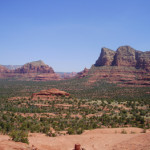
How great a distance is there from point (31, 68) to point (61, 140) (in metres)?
143

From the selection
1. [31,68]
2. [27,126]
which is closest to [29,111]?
[27,126]

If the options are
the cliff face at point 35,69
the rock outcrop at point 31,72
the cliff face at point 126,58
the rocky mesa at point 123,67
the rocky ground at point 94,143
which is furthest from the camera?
the cliff face at point 35,69

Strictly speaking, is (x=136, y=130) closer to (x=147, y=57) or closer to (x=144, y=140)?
(x=144, y=140)

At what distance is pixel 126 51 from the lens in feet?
368

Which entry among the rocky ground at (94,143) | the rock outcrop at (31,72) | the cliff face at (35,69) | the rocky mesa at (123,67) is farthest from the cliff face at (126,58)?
the rocky ground at (94,143)

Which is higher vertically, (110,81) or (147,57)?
(147,57)

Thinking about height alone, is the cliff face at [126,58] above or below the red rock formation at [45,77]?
above

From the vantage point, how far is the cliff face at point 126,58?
99350mm

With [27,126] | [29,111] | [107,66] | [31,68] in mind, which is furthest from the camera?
[31,68]

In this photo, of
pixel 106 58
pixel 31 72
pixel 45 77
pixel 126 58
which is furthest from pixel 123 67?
pixel 31 72

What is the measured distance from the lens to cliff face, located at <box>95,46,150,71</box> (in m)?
99.3

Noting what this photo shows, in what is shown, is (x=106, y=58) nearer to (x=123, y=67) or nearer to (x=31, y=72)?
(x=123, y=67)

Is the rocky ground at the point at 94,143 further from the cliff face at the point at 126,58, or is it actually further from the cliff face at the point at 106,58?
the cliff face at the point at 106,58

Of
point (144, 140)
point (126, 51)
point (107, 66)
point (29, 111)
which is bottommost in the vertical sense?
point (29, 111)
